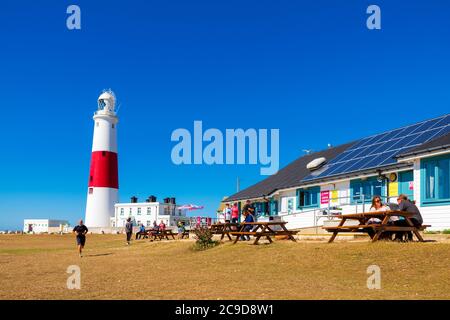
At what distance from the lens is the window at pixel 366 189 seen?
24547 mm

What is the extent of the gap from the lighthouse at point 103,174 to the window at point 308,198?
98.1 ft

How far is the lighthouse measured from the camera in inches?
2222

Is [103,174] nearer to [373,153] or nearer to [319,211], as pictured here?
[319,211]

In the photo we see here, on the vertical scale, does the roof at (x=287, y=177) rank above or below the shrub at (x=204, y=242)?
above

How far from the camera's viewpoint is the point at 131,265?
1709cm

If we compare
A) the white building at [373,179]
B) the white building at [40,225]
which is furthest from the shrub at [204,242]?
the white building at [40,225]

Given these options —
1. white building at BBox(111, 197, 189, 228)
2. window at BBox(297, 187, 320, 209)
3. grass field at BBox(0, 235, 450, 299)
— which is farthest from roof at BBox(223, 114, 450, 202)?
white building at BBox(111, 197, 189, 228)

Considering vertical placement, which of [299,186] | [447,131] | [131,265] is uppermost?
[447,131]

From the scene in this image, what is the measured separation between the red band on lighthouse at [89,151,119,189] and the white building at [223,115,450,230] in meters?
23.5

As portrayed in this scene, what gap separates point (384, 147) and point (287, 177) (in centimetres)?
1082

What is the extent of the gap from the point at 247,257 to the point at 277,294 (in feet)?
21.7

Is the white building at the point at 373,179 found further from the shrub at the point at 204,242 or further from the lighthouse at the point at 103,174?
the lighthouse at the point at 103,174
